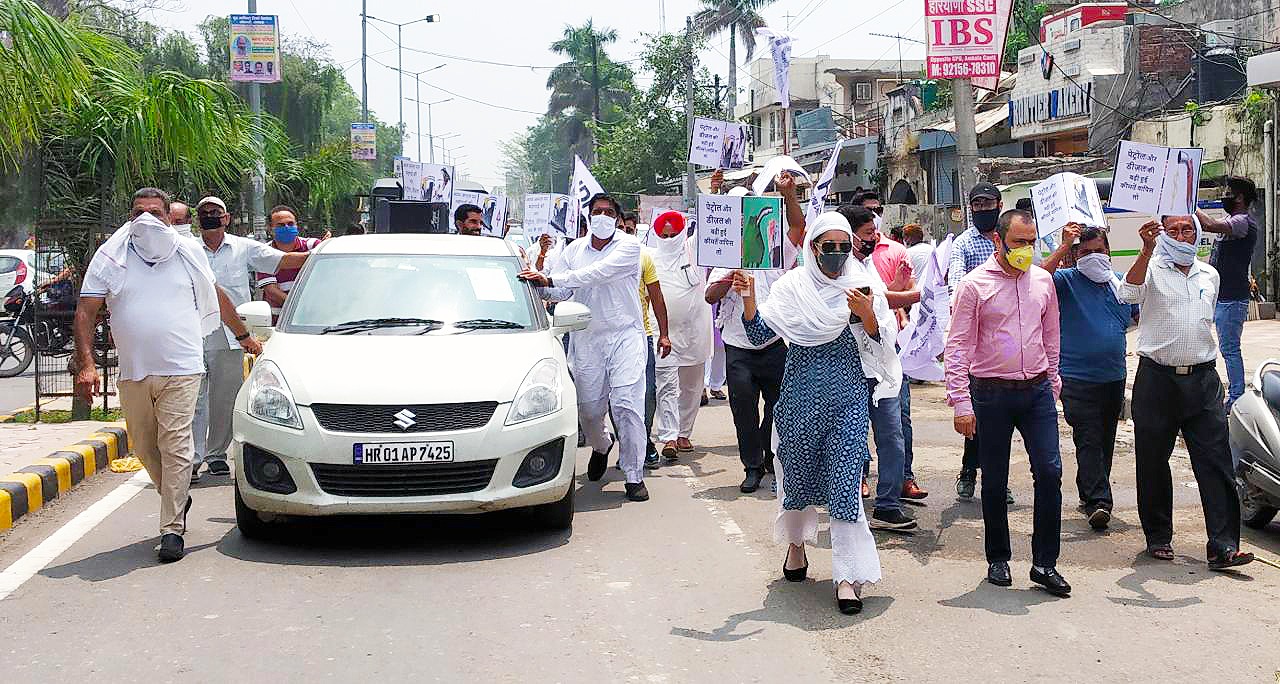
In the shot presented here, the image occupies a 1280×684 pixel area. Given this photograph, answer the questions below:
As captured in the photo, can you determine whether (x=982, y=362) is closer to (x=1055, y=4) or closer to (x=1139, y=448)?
(x=1139, y=448)

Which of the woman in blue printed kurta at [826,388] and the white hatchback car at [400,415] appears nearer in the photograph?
the woman in blue printed kurta at [826,388]

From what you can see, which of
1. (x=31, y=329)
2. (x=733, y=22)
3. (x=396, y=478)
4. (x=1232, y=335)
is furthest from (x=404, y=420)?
(x=733, y=22)

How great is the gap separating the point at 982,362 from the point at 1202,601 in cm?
140

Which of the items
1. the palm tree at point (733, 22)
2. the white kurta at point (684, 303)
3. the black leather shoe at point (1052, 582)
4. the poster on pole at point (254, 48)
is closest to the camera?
the black leather shoe at point (1052, 582)

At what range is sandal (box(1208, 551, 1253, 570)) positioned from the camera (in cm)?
640

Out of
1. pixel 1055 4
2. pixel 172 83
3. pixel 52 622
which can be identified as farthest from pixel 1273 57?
pixel 1055 4

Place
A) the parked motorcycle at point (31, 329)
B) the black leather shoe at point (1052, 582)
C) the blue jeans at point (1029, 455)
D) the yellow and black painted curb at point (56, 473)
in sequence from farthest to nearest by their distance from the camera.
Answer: the parked motorcycle at point (31, 329) < the yellow and black painted curb at point (56, 473) < the blue jeans at point (1029, 455) < the black leather shoe at point (1052, 582)

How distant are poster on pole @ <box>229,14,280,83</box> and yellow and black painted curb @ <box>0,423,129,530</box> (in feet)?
46.0

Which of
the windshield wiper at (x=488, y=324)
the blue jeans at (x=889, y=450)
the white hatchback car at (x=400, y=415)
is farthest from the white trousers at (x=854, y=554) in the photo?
the windshield wiper at (x=488, y=324)

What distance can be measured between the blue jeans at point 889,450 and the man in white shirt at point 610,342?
1.57 meters

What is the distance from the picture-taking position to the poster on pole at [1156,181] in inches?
264

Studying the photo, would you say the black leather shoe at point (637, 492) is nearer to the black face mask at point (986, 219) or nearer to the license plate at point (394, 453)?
the license plate at point (394, 453)

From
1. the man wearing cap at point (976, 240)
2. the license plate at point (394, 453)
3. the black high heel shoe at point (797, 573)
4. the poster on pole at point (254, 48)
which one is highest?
the poster on pole at point (254, 48)

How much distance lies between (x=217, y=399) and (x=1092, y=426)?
18.7 feet
